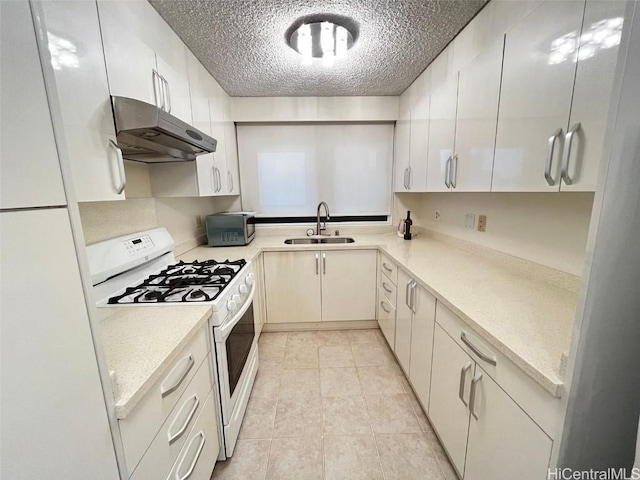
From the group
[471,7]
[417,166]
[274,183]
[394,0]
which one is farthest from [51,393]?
[274,183]

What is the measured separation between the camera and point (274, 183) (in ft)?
9.30

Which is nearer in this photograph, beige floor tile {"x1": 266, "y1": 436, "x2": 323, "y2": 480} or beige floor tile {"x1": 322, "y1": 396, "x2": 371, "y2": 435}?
beige floor tile {"x1": 266, "y1": 436, "x2": 323, "y2": 480}

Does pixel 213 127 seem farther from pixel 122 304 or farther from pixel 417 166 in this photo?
pixel 417 166

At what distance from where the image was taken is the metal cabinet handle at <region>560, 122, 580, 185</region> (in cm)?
83

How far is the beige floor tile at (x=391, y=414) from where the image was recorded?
148 cm

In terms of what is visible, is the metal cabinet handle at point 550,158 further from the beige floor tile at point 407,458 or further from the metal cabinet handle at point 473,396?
the beige floor tile at point 407,458

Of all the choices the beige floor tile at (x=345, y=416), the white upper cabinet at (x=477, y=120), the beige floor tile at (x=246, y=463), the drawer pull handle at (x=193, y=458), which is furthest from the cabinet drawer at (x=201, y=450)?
the white upper cabinet at (x=477, y=120)

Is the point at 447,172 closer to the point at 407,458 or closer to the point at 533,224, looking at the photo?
the point at 533,224

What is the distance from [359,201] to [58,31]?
251 cm

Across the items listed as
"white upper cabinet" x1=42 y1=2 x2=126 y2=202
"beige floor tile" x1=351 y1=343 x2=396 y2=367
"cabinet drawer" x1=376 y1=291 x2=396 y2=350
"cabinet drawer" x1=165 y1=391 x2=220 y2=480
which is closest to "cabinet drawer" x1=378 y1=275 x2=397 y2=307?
"cabinet drawer" x1=376 y1=291 x2=396 y2=350

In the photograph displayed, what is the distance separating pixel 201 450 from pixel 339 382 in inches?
41.9

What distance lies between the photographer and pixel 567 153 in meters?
0.84

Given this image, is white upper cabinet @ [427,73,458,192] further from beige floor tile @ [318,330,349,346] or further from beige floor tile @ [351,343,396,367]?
beige floor tile @ [318,330,349,346]

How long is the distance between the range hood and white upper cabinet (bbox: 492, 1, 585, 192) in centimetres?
150
